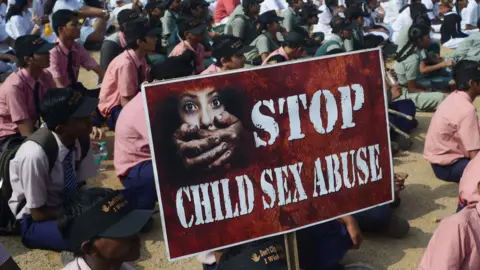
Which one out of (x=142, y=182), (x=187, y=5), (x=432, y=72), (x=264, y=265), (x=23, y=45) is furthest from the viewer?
(x=187, y=5)

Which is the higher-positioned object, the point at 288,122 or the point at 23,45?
the point at 23,45

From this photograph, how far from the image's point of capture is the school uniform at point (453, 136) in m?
5.50

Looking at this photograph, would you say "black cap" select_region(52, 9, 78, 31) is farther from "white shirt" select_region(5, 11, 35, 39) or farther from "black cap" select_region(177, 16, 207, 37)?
"white shirt" select_region(5, 11, 35, 39)

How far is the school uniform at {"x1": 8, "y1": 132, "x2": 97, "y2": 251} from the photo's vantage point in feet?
13.8

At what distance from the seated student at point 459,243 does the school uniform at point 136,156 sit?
2692 mm

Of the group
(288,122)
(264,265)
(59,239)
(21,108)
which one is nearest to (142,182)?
(59,239)

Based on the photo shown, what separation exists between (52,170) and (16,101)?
1446 mm

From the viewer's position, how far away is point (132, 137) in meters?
5.26

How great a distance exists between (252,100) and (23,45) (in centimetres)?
352

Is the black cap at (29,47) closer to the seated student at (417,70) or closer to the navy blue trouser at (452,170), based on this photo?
the navy blue trouser at (452,170)

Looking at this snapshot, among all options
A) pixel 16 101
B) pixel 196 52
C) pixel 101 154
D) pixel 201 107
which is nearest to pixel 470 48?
pixel 196 52

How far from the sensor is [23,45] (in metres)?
5.63

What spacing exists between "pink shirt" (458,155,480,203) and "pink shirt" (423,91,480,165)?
151 cm

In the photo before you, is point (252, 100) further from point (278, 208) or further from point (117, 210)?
point (117, 210)
